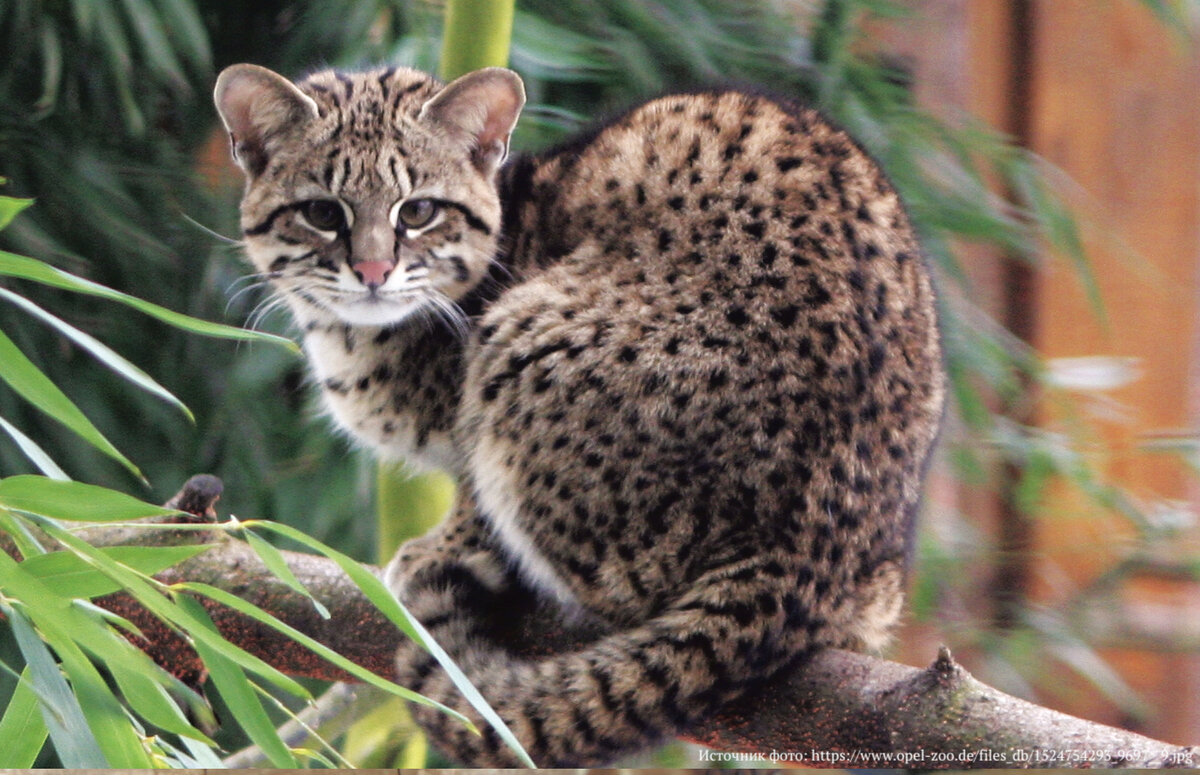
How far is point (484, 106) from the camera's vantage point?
3.65 feet

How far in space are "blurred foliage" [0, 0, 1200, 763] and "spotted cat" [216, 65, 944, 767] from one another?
0.16 meters

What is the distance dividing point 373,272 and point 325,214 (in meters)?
0.07

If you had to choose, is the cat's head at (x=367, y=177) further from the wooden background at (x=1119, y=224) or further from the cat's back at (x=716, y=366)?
the wooden background at (x=1119, y=224)

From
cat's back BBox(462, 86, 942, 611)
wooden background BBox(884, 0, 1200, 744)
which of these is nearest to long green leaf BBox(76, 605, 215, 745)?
cat's back BBox(462, 86, 942, 611)

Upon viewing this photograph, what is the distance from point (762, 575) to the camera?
1.03 metres

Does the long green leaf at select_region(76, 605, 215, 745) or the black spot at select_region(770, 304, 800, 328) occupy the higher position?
the black spot at select_region(770, 304, 800, 328)

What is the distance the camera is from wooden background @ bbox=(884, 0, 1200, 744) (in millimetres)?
1388

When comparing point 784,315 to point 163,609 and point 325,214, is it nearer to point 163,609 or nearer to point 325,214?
point 325,214

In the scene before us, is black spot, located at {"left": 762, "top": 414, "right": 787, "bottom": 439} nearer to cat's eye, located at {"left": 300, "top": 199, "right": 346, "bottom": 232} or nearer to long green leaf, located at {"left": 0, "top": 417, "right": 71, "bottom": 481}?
cat's eye, located at {"left": 300, "top": 199, "right": 346, "bottom": 232}

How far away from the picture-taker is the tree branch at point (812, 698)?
94 cm

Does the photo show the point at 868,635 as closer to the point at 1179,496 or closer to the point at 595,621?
the point at 595,621

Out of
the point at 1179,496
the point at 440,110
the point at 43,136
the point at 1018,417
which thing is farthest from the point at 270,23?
the point at 1179,496

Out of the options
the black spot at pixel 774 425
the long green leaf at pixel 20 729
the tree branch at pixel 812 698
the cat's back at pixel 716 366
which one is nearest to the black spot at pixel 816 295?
the cat's back at pixel 716 366

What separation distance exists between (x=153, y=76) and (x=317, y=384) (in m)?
0.37
